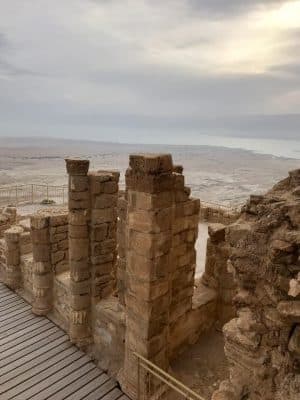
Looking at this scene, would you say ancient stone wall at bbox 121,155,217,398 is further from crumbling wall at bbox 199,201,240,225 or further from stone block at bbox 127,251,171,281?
crumbling wall at bbox 199,201,240,225

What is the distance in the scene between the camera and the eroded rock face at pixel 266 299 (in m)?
3.26

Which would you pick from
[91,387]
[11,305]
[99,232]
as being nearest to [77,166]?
[99,232]

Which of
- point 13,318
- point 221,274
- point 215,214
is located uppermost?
point 221,274

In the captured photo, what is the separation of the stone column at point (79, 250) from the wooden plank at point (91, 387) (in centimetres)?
116

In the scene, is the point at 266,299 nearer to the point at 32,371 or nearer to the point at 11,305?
the point at 32,371

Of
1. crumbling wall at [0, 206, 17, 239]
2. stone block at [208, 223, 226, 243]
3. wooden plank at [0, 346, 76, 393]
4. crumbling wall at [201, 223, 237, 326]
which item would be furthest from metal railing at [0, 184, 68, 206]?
stone block at [208, 223, 226, 243]

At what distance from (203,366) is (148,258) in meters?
2.96

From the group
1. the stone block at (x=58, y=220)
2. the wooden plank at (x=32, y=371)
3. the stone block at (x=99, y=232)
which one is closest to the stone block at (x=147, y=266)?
the stone block at (x=99, y=232)

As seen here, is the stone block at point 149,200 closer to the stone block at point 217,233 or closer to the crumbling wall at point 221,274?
the stone block at point 217,233

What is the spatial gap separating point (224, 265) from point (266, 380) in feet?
16.5

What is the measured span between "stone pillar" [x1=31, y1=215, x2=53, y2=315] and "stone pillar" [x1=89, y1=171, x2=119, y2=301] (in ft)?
6.73

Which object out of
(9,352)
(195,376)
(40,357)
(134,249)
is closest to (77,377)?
(40,357)

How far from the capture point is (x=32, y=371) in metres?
7.80

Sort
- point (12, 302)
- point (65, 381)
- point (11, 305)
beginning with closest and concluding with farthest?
point (65, 381), point (11, 305), point (12, 302)
